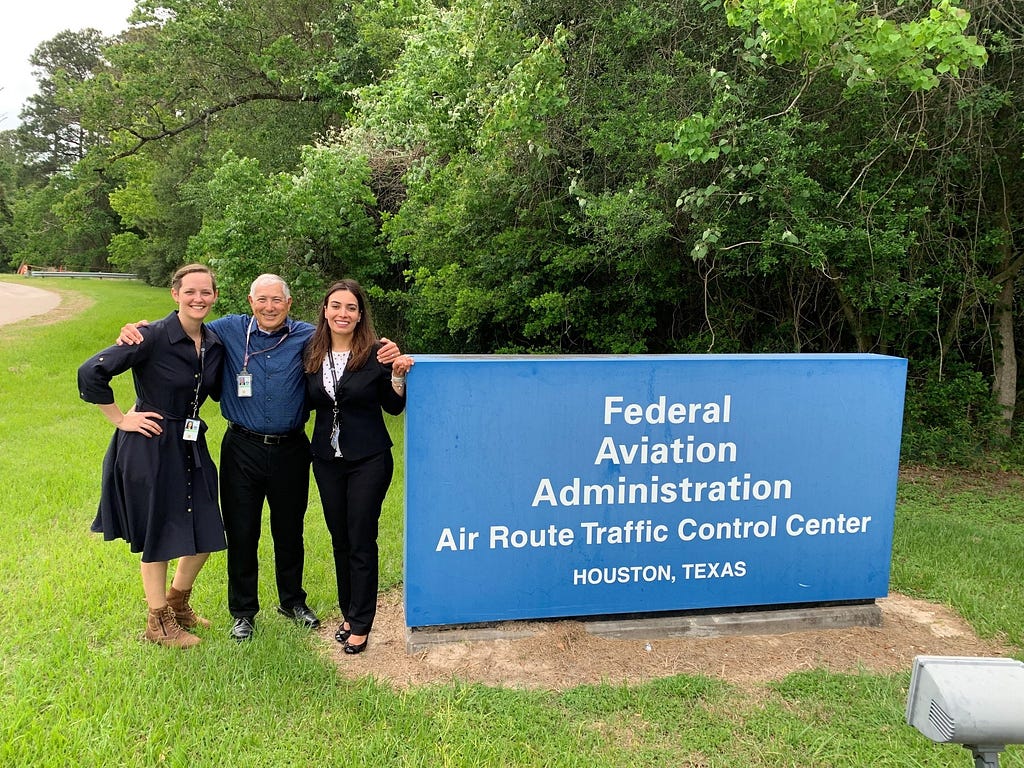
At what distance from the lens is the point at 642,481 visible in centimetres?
401

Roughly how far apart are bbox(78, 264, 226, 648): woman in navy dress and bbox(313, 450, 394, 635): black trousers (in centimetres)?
57

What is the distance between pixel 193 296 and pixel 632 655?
2.78 m

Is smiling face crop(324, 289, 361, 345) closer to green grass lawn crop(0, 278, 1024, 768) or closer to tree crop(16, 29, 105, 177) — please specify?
green grass lawn crop(0, 278, 1024, 768)

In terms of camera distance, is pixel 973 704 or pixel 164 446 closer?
pixel 973 704

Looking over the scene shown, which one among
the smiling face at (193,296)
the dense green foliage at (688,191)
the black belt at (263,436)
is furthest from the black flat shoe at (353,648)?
the dense green foliage at (688,191)

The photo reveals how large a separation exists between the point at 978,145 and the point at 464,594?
6777 millimetres

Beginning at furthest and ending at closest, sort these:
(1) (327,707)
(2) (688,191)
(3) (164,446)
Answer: (2) (688,191) → (3) (164,446) → (1) (327,707)

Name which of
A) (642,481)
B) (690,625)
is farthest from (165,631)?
(690,625)

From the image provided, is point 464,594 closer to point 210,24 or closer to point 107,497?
point 107,497

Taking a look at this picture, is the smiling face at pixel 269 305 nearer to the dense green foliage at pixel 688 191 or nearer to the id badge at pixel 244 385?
the id badge at pixel 244 385

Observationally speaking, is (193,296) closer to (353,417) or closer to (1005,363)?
(353,417)

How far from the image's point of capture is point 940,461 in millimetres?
9148

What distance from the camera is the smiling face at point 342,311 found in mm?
3670

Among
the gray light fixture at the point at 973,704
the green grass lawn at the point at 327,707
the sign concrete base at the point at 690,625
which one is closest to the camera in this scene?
the gray light fixture at the point at 973,704
